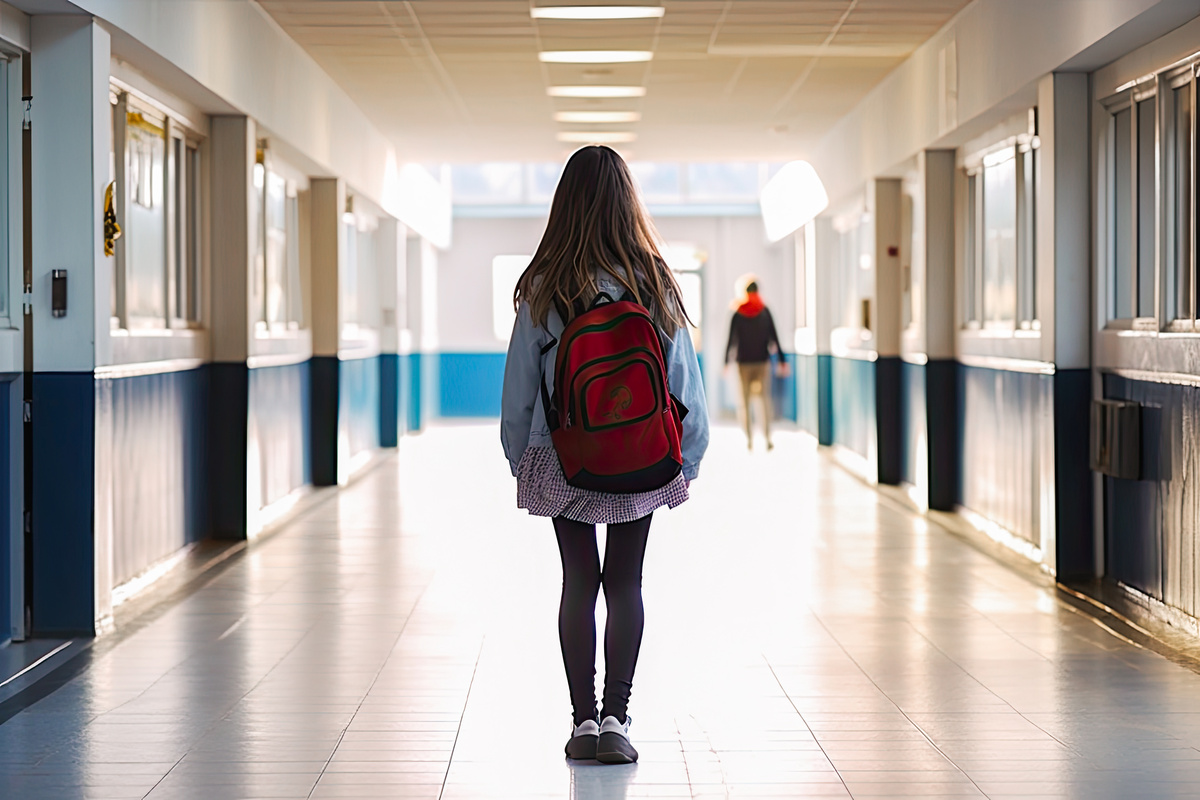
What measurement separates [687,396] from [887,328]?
7.42 meters

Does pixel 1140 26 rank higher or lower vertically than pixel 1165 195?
higher

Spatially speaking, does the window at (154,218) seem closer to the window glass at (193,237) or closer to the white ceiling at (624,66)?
the window glass at (193,237)

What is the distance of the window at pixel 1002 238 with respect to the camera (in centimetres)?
739

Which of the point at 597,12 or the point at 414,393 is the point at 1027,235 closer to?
the point at 597,12

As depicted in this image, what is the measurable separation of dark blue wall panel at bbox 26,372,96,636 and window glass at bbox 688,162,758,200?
1467 centimetres

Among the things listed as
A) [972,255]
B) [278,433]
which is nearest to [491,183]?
[278,433]

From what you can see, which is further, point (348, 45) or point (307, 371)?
point (307, 371)

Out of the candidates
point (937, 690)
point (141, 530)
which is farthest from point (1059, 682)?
point (141, 530)

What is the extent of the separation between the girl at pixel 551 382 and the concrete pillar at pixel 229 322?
4337 millimetres

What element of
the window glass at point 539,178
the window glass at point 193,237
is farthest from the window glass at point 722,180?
the window glass at point 193,237

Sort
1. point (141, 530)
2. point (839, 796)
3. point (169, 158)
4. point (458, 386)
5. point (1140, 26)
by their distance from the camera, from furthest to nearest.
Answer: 1. point (458, 386)
2. point (169, 158)
3. point (141, 530)
4. point (1140, 26)
5. point (839, 796)

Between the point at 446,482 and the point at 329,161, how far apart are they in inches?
98.2

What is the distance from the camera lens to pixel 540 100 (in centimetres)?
1085

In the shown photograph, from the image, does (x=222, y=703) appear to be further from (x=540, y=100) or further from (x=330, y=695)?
(x=540, y=100)
